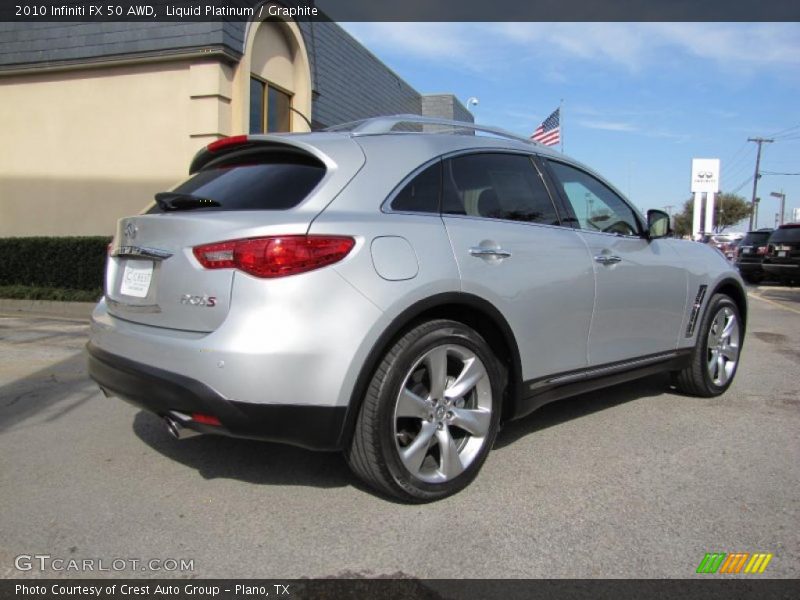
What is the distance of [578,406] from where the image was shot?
4715mm

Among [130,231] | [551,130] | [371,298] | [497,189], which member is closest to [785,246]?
[551,130]

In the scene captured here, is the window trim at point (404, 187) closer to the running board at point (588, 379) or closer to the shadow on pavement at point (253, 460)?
the running board at point (588, 379)

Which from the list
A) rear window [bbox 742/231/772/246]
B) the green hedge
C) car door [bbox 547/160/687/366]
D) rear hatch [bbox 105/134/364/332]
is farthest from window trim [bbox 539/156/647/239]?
rear window [bbox 742/231/772/246]

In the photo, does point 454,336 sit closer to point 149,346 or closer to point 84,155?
point 149,346

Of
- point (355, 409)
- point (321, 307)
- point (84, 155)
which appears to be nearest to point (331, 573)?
point (355, 409)

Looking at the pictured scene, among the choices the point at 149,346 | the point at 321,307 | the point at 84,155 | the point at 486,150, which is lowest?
the point at 149,346

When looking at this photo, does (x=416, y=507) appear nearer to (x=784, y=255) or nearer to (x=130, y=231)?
(x=130, y=231)

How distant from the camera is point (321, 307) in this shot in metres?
2.58

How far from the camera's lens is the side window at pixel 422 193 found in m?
3.04

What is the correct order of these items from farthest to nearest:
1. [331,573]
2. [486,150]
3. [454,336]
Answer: [486,150] < [454,336] < [331,573]

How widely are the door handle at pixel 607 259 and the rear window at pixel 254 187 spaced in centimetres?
183

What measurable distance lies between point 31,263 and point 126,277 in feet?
27.9

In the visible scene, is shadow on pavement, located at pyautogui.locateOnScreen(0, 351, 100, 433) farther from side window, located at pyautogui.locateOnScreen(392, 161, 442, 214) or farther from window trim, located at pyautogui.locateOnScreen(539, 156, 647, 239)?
window trim, located at pyautogui.locateOnScreen(539, 156, 647, 239)

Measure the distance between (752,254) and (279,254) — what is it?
20857 millimetres
